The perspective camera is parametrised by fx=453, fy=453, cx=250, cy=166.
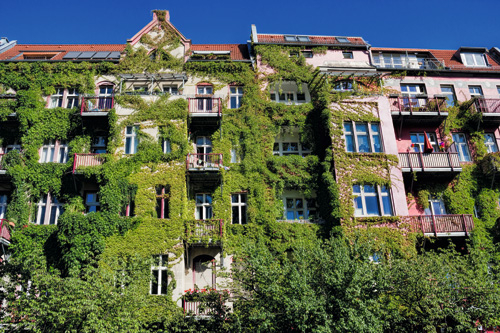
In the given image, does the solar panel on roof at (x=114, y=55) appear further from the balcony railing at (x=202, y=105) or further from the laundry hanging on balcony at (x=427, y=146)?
the laundry hanging on balcony at (x=427, y=146)

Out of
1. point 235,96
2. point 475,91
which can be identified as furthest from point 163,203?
point 475,91

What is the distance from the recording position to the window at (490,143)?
30078mm

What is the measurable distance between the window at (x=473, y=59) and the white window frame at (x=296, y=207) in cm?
1700

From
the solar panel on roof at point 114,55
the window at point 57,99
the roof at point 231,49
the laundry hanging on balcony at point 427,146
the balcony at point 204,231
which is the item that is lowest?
the balcony at point 204,231

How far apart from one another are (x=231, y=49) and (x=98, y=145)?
12342 millimetres

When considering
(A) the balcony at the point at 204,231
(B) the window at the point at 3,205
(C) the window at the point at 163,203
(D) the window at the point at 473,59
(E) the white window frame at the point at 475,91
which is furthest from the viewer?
(D) the window at the point at 473,59

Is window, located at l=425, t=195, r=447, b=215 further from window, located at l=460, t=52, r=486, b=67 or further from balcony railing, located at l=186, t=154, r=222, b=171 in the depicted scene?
balcony railing, located at l=186, t=154, r=222, b=171

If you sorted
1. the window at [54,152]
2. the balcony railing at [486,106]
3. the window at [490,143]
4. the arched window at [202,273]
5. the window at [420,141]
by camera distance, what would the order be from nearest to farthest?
the arched window at [202,273] → the window at [54,152] → the window at [420,141] → the balcony railing at [486,106] → the window at [490,143]

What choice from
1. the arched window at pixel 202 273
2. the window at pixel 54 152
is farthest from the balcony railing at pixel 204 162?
the window at pixel 54 152

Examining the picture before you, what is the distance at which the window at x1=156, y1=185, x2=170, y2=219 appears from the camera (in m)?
25.2

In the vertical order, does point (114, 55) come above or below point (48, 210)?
above

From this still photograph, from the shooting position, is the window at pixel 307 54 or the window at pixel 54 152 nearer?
the window at pixel 54 152

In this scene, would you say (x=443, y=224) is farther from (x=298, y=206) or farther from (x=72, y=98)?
(x=72, y=98)

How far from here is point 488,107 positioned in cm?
3002
